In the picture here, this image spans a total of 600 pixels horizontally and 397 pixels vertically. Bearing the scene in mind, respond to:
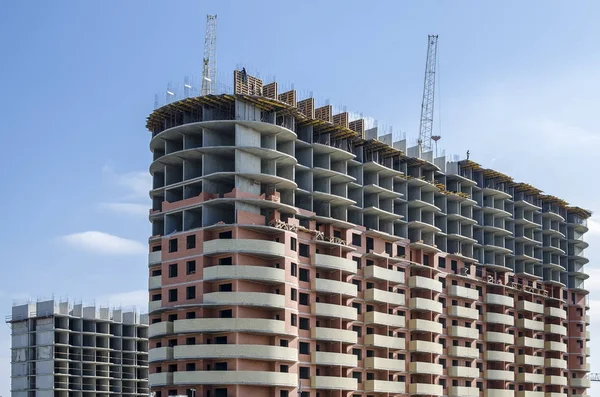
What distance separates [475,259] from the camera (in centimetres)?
17688

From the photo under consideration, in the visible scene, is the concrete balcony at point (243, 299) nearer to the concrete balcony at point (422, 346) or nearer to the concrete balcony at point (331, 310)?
the concrete balcony at point (331, 310)

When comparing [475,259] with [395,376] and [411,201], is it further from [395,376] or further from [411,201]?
[395,376]

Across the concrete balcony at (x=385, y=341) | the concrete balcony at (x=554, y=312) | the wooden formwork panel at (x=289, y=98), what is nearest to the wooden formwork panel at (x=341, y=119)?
the wooden formwork panel at (x=289, y=98)

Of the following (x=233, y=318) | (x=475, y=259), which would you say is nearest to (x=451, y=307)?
(x=475, y=259)

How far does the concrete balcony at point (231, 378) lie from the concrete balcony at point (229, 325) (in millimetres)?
5244

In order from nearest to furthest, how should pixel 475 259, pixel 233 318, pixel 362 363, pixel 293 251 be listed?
pixel 233 318
pixel 293 251
pixel 362 363
pixel 475 259

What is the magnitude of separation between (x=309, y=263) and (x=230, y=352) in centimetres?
2080

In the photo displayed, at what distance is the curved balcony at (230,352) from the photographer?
12331cm

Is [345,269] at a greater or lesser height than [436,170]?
lesser

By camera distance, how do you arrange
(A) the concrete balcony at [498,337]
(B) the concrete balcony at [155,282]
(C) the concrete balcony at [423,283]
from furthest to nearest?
(A) the concrete balcony at [498,337] < (C) the concrete balcony at [423,283] < (B) the concrete balcony at [155,282]

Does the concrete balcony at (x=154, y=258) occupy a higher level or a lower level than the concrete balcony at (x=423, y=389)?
higher

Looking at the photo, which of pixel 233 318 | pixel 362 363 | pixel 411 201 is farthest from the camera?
pixel 411 201

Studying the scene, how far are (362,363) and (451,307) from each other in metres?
27.0

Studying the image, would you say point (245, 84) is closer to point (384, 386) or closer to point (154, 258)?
point (154, 258)
